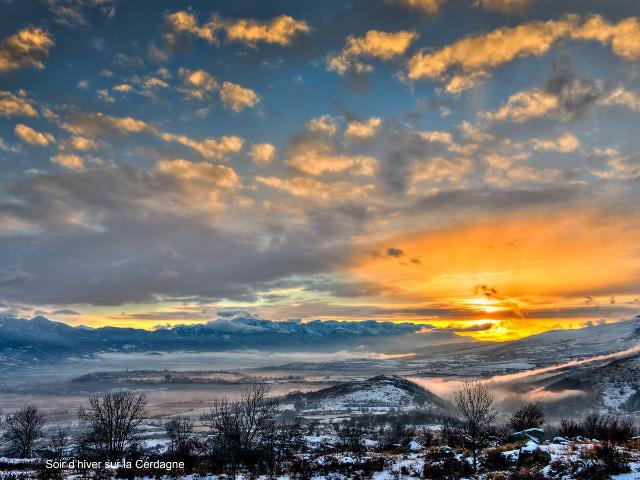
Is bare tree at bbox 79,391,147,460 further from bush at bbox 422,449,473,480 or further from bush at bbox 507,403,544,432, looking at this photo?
bush at bbox 507,403,544,432

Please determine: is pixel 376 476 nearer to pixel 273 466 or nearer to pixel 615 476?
pixel 273 466

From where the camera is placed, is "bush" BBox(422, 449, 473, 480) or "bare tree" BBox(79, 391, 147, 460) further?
"bare tree" BBox(79, 391, 147, 460)

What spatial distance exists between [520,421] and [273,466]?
46.7 m

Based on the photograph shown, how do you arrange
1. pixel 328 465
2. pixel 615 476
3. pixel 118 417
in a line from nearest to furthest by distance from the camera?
pixel 615 476 → pixel 328 465 → pixel 118 417

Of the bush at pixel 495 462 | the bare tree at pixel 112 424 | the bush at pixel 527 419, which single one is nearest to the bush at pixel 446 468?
the bush at pixel 495 462

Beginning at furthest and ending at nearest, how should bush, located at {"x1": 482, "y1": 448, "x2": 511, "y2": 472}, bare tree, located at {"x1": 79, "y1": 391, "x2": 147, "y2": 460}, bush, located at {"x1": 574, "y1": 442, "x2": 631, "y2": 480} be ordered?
bare tree, located at {"x1": 79, "y1": 391, "x2": 147, "y2": 460} < bush, located at {"x1": 482, "y1": 448, "x2": 511, "y2": 472} < bush, located at {"x1": 574, "y1": 442, "x2": 631, "y2": 480}

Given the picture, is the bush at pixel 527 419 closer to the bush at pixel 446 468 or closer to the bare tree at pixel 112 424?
the bush at pixel 446 468

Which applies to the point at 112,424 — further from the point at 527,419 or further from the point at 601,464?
the point at 527,419

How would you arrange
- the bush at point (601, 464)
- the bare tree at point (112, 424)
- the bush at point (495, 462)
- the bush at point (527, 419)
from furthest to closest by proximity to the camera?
the bush at point (527, 419)
the bare tree at point (112, 424)
the bush at point (495, 462)
the bush at point (601, 464)

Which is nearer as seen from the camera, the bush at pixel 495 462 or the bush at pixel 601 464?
the bush at pixel 601 464

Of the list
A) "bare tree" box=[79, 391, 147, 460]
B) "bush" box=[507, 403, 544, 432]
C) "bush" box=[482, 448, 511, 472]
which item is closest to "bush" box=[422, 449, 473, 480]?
"bush" box=[482, 448, 511, 472]

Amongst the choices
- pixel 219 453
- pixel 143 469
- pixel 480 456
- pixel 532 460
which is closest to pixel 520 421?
pixel 480 456

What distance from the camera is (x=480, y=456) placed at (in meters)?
42.8

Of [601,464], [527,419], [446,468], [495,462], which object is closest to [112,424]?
[446,468]
